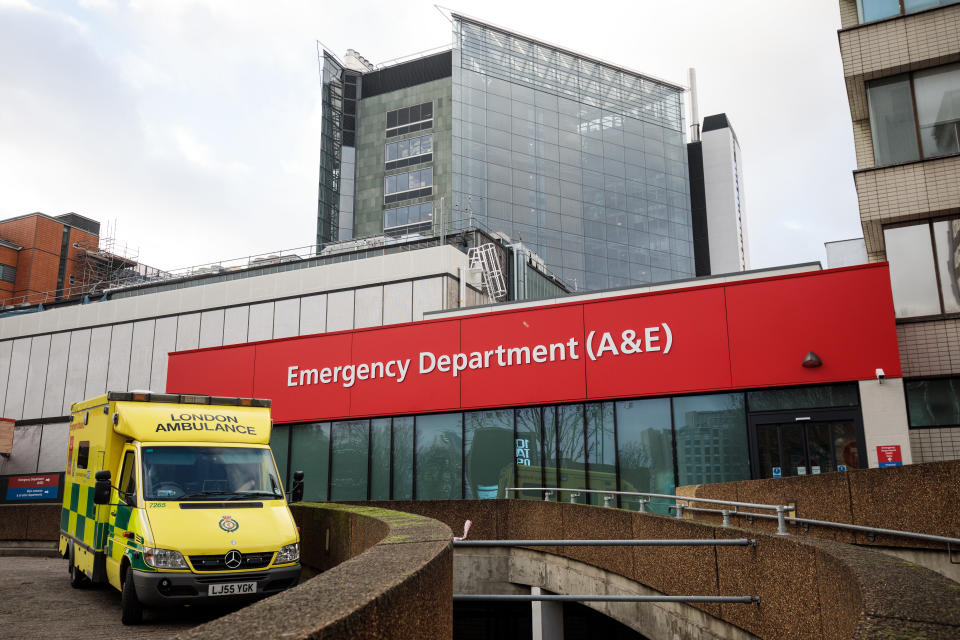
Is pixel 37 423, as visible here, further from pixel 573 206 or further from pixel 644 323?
pixel 573 206

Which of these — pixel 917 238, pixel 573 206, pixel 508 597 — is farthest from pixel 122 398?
pixel 573 206

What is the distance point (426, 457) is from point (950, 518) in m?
14.8

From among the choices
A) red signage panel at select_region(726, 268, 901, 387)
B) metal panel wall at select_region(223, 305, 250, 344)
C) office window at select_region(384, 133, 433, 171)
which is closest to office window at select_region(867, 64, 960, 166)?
red signage panel at select_region(726, 268, 901, 387)

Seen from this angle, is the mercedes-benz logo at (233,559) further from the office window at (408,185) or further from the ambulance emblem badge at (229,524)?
the office window at (408,185)

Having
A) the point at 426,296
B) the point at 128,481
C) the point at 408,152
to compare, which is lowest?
the point at 128,481

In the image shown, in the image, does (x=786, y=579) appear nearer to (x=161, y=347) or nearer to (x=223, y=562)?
(x=223, y=562)

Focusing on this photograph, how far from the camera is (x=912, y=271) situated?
17.8 m

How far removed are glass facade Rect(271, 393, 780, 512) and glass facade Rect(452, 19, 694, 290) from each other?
4960 centimetres

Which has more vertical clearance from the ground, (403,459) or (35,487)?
(403,459)

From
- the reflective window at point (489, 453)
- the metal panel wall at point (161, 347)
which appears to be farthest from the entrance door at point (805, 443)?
the metal panel wall at point (161, 347)

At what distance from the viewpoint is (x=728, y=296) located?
17719 mm

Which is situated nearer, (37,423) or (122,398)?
(122,398)

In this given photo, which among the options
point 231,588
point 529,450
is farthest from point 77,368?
point 231,588

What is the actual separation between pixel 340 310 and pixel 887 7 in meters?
24.4
